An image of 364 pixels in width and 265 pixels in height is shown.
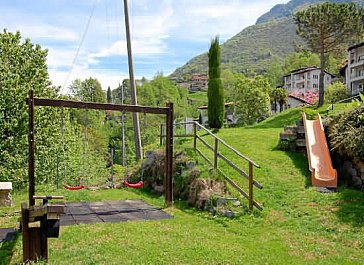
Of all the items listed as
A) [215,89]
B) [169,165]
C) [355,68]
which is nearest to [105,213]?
[169,165]

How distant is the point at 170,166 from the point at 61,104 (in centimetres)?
279

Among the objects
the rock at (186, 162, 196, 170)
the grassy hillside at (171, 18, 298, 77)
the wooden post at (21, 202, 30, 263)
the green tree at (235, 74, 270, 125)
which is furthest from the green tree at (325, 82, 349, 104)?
the grassy hillside at (171, 18, 298, 77)

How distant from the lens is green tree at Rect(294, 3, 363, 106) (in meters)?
21.9

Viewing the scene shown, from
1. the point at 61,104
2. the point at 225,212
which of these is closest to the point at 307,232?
the point at 225,212

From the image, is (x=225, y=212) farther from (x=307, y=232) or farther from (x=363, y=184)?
(x=363, y=184)

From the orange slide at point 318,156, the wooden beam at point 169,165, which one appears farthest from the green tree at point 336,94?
the wooden beam at point 169,165

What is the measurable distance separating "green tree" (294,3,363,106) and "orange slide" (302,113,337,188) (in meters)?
12.7

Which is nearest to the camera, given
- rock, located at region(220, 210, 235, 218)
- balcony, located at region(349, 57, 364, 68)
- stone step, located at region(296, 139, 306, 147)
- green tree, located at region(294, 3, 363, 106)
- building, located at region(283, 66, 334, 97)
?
rock, located at region(220, 210, 235, 218)

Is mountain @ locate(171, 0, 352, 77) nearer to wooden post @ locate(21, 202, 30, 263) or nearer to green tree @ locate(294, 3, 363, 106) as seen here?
green tree @ locate(294, 3, 363, 106)

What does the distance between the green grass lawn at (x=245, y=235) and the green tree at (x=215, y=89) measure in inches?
287

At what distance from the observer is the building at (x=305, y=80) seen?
5934cm

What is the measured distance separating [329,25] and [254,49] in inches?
4519

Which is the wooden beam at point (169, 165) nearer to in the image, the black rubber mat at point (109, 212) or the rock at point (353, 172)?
the black rubber mat at point (109, 212)

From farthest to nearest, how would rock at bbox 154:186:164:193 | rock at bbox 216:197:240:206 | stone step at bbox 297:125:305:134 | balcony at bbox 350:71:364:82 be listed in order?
balcony at bbox 350:71:364:82 → stone step at bbox 297:125:305:134 → rock at bbox 154:186:164:193 → rock at bbox 216:197:240:206
